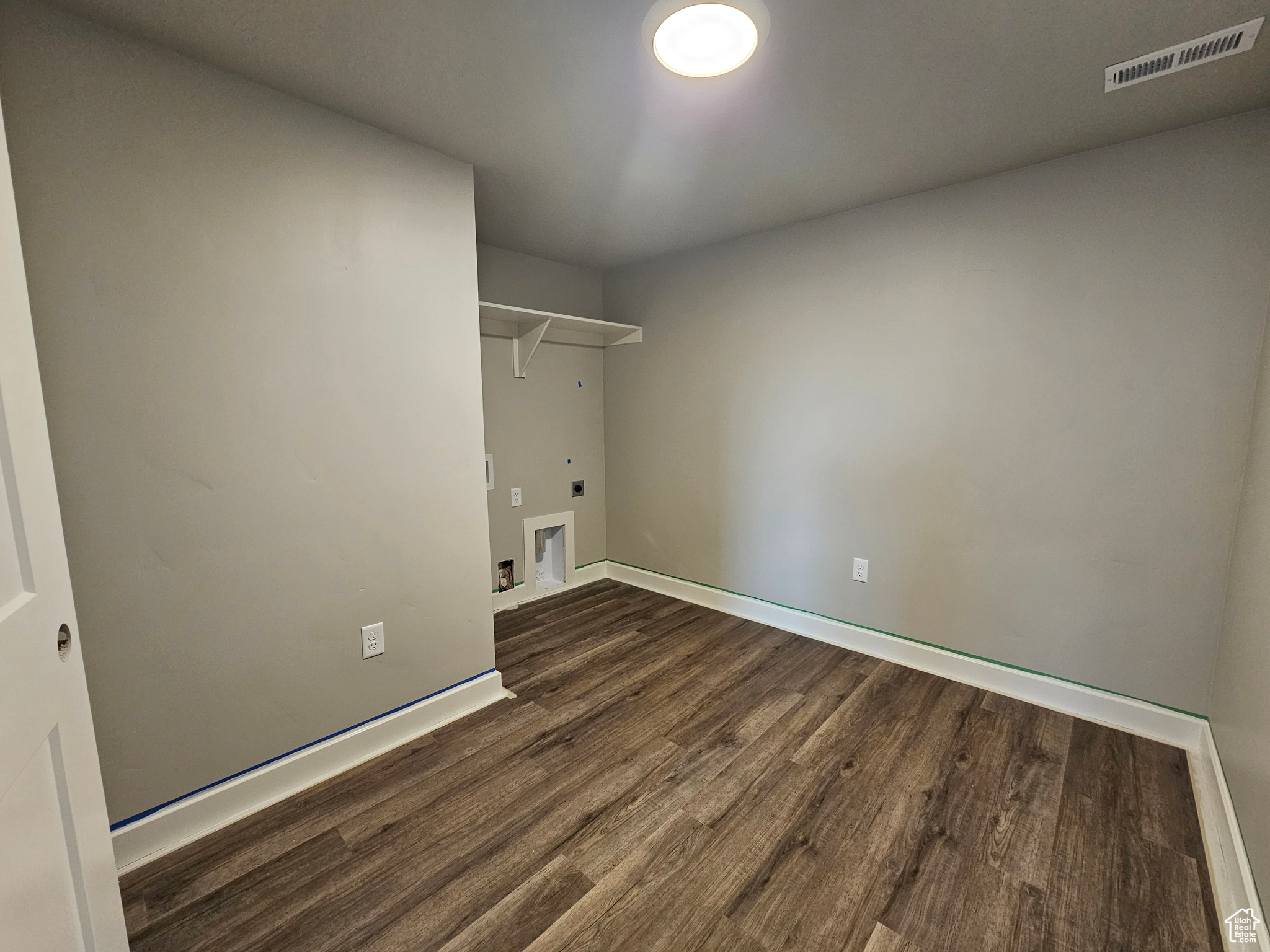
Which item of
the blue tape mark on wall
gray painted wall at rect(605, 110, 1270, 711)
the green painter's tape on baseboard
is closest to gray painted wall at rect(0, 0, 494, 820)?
the blue tape mark on wall

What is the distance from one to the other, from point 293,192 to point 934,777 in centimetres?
287

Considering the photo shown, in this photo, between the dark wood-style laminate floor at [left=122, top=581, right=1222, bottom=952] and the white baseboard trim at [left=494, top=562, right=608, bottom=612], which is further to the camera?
the white baseboard trim at [left=494, top=562, right=608, bottom=612]

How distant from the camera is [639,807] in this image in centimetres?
171

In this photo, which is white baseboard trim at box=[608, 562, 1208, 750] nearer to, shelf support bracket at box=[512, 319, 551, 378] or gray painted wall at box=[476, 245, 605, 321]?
shelf support bracket at box=[512, 319, 551, 378]

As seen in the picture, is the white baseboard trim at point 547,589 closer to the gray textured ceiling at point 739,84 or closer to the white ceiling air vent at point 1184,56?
the gray textured ceiling at point 739,84

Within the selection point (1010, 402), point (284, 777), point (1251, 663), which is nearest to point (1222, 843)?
point (1251, 663)

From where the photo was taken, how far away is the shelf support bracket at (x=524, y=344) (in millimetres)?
3064

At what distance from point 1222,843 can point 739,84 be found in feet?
8.46

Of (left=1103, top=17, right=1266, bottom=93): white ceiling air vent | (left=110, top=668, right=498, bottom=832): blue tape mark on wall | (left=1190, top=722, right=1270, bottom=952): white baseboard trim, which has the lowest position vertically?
(left=1190, top=722, right=1270, bottom=952): white baseboard trim

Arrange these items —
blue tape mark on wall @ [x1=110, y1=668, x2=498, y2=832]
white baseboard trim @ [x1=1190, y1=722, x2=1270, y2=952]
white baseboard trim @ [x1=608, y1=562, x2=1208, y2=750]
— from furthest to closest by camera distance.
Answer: white baseboard trim @ [x1=608, y1=562, x2=1208, y2=750] < blue tape mark on wall @ [x1=110, y1=668, x2=498, y2=832] < white baseboard trim @ [x1=1190, y1=722, x2=1270, y2=952]

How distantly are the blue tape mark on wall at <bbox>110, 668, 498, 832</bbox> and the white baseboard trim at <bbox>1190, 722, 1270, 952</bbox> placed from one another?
→ 235cm

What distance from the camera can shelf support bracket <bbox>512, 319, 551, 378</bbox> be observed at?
3064 millimetres

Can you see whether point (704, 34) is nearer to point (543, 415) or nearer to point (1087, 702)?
point (543, 415)

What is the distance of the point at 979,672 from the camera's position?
7.89 ft
